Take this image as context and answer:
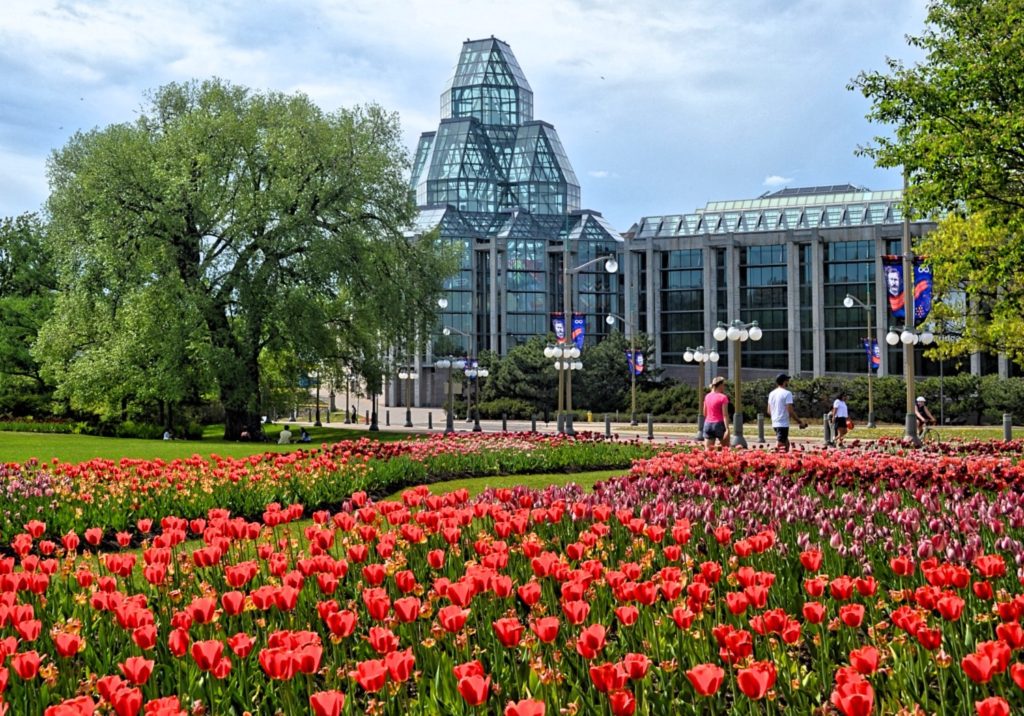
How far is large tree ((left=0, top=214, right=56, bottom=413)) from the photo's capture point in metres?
47.0

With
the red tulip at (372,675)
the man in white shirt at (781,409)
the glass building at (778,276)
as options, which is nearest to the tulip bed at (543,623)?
the red tulip at (372,675)

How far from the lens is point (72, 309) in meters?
34.4

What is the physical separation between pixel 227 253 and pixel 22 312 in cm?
1715

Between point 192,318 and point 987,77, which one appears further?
point 192,318

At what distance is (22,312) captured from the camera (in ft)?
157

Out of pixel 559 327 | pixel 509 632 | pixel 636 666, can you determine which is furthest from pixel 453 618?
pixel 559 327

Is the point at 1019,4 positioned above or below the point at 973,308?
above

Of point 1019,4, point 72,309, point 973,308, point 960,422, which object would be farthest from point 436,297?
point 960,422

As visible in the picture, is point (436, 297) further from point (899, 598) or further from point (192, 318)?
point (899, 598)

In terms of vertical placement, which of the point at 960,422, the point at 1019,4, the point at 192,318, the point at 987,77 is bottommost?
the point at 960,422

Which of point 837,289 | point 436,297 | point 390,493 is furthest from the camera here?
point 837,289

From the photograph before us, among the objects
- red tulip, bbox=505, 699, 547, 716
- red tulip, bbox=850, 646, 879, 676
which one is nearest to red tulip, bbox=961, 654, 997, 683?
red tulip, bbox=850, 646, 879, 676

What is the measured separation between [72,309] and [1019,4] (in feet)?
97.8

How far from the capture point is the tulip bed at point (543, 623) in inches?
137
